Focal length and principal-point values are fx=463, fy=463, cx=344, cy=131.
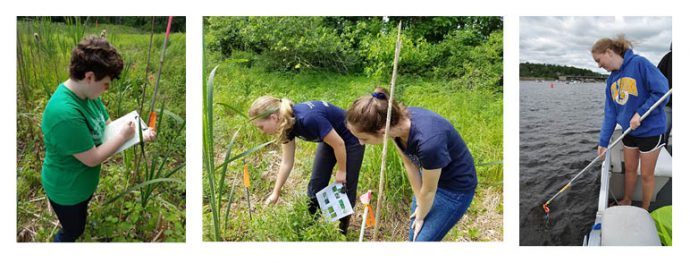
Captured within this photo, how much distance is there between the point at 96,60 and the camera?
217cm

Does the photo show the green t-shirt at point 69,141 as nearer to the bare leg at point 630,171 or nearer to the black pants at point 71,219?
the black pants at point 71,219

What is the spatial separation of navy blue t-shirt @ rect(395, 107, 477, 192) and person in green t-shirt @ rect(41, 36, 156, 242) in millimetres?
1285

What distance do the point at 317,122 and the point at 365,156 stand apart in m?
0.42

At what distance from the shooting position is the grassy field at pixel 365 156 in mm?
2436

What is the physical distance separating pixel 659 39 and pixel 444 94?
1086 mm

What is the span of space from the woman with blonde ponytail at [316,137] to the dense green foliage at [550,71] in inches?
37.2

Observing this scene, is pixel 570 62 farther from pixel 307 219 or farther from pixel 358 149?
pixel 307 219

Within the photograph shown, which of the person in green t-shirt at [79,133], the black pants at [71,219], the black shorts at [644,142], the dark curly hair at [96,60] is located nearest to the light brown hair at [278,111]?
the person in green t-shirt at [79,133]

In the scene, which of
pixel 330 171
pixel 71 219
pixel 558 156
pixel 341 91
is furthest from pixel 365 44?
pixel 71 219

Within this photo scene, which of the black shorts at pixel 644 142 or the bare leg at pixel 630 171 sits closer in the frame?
the black shorts at pixel 644 142

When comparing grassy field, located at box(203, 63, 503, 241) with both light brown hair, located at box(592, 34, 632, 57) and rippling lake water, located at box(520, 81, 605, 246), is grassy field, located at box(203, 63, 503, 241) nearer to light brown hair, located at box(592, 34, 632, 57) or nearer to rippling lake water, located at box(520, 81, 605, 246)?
rippling lake water, located at box(520, 81, 605, 246)

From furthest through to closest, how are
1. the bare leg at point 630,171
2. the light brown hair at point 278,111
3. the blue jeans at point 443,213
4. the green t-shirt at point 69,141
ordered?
the bare leg at point 630,171
the light brown hair at point 278,111
the blue jeans at point 443,213
the green t-shirt at point 69,141

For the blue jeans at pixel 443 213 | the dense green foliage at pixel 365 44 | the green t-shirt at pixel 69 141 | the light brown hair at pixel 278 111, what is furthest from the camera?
the dense green foliage at pixel 365 44
